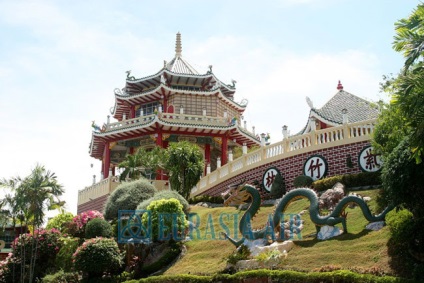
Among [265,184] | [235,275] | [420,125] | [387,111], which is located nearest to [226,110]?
[265,184]

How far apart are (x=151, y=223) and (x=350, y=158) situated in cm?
864

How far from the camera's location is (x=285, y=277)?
1461cm

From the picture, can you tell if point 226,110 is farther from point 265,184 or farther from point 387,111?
point 387,111

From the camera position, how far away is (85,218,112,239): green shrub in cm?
2189

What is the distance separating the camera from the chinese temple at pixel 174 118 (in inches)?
1494

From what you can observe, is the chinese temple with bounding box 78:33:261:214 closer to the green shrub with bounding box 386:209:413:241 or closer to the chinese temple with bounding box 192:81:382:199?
the chinese temple with bounding box 192:81:382:199

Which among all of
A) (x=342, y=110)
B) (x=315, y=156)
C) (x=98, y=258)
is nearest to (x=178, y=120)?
(x=342, y=110)

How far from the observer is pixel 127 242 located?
20875 millimetres

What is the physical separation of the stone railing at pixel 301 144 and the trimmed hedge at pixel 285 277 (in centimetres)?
945

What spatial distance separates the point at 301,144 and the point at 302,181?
85.7 inches

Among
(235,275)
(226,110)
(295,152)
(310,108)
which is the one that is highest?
(226,110)

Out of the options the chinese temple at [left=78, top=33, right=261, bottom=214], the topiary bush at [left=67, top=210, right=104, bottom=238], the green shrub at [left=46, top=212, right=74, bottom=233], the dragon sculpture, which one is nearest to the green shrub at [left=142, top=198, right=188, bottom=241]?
the dragon sculpture

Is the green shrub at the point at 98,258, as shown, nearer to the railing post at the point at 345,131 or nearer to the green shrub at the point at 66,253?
the green shrub at the point at 66,253

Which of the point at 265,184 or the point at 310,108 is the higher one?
the point at 310,108
